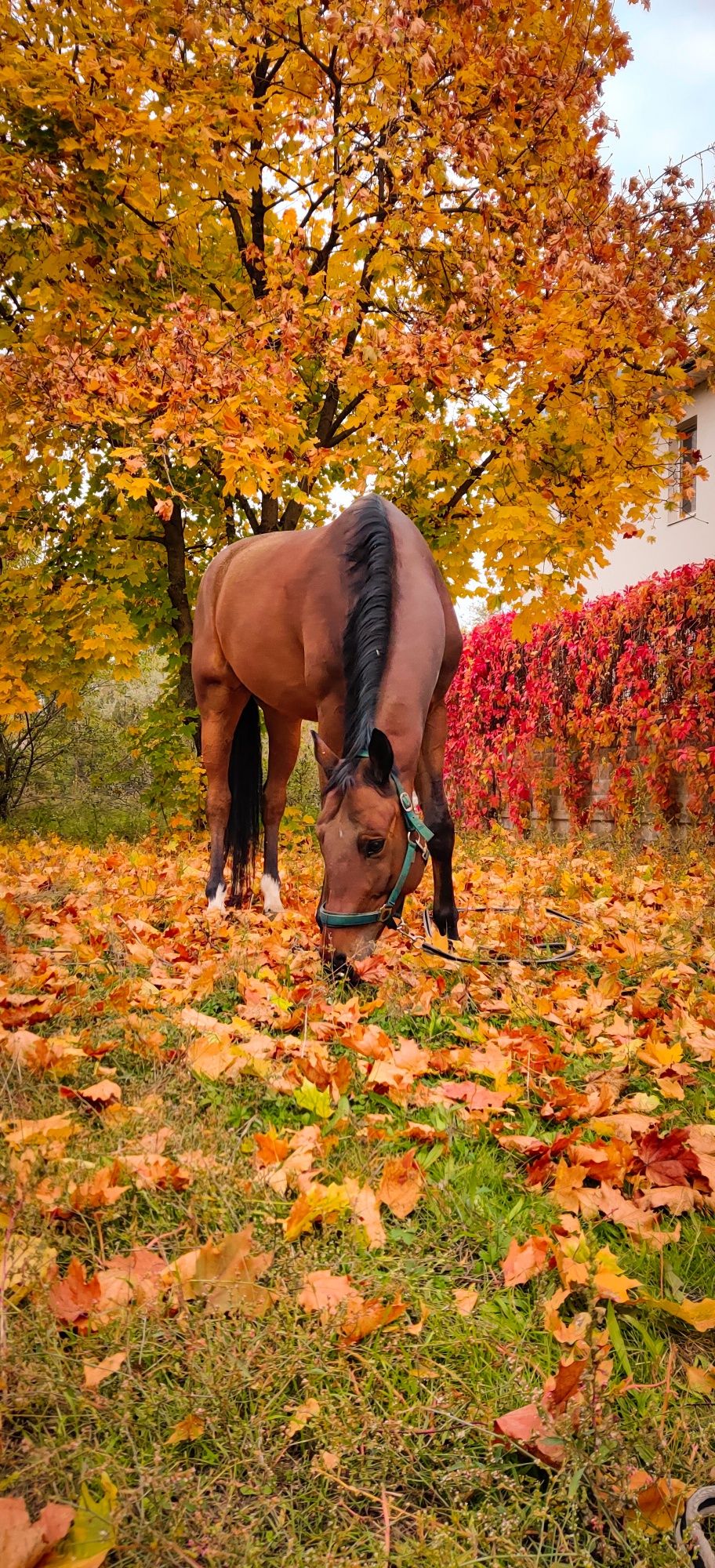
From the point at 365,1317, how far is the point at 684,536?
59.5 ft

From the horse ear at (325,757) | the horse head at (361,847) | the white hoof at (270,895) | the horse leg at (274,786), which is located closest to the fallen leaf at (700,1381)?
the horse head at (361,847)

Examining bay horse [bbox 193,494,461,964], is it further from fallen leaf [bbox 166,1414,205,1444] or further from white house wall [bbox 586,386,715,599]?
white house wall [bbox 586,386,715,599]

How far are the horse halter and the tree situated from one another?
313cm

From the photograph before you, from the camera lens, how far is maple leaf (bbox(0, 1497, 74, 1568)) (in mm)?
893

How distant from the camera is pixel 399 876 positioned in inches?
137

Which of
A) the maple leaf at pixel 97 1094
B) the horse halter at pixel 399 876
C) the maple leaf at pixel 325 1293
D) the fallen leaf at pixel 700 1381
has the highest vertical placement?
A: the horse halter at pixel 399 876

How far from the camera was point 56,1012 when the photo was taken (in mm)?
2721

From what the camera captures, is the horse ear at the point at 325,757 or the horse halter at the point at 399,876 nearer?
the horse halter at the point at 399,876

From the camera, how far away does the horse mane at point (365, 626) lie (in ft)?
11.5

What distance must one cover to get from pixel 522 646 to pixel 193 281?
4990 mm

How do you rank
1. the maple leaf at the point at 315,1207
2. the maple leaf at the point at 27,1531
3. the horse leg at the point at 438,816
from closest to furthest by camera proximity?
the maple leaf at the point at 27,1531
the maple leaf at the point at 315,1207
the horse leg at the point at 438,816

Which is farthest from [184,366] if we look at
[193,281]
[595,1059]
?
[595,1059]

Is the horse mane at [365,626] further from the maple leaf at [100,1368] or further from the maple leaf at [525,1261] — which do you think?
the maple leaf at [100,1368]

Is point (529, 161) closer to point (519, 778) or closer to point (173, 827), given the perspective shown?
point (519, 778)
